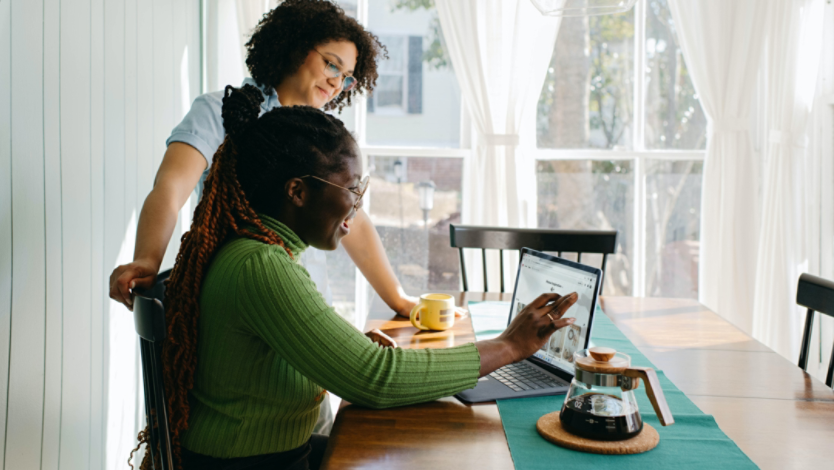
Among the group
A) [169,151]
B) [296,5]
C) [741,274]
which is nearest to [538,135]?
[741,274]

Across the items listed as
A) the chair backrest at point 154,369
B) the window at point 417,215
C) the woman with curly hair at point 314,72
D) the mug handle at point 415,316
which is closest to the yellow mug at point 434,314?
the mug handle at point 415,316

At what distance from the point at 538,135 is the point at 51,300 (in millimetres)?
2328

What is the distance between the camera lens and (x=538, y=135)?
10.9 ft

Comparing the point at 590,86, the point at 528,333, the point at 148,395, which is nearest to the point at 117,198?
the point at 148,395

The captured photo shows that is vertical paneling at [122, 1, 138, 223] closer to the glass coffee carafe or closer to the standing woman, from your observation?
the standing woman

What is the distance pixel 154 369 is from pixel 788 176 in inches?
117

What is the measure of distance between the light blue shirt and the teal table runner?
2.33 ft

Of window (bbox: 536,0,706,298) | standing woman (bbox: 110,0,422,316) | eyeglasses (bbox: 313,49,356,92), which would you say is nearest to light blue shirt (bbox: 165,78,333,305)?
standing woman (bbox: 110,0,422,316)

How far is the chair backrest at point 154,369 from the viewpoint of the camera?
100 centimetres

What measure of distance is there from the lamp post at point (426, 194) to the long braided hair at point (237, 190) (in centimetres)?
214

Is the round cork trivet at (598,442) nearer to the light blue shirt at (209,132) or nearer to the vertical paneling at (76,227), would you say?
the light blue shirt at (209,132)

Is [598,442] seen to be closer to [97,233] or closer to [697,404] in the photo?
[697,404]

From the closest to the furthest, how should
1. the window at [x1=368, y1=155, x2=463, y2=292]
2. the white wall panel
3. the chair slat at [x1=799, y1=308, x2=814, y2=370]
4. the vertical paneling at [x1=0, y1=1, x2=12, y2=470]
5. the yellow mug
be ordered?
the vertical paneling at [x1=0, y1=1, x2=12, y2=470] < the chair slat at [x1=799, y1=308, x2=814, y2=370] < the yellow mug < the white wall panel < the window at [x1=368, y1=155, x2=463, y2=292]

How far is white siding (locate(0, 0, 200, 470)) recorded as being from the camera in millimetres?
1521
